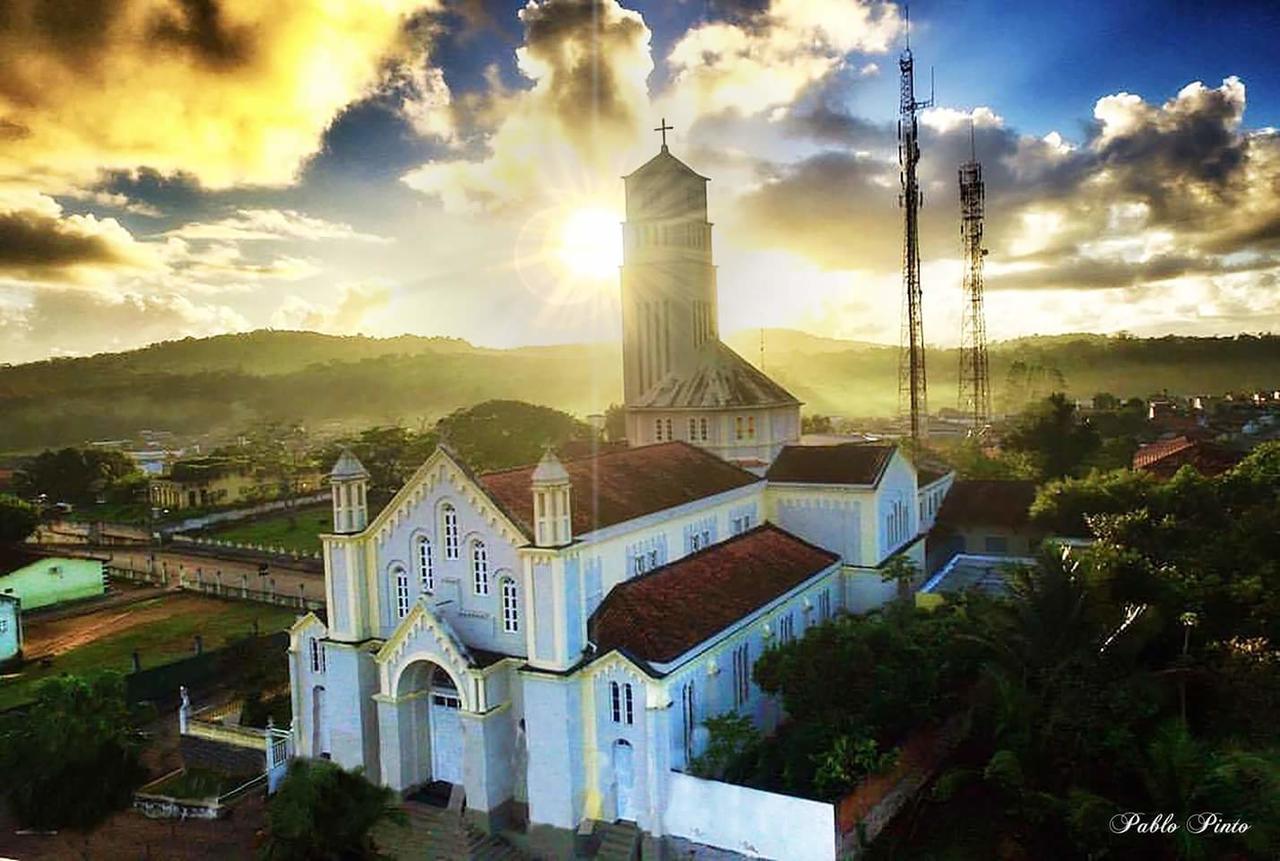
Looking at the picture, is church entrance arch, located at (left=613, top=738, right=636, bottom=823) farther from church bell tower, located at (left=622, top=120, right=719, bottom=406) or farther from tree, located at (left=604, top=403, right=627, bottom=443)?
tree, located at (left=604, top=403, right=627, bottom=443)

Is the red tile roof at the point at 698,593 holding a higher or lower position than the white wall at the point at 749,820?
higher

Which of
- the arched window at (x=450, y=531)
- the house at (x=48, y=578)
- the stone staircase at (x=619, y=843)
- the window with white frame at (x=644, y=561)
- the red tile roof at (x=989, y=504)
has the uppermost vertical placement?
the arched window at (x=450, y=531)

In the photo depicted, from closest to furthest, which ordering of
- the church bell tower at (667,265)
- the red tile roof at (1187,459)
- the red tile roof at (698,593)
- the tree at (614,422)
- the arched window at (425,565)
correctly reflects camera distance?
the red tile roof at (698,593) < the arched window at (425,565) < the church bell tower at (667,265) < the red tile roof at (1187,459) < the tree at (614,422)

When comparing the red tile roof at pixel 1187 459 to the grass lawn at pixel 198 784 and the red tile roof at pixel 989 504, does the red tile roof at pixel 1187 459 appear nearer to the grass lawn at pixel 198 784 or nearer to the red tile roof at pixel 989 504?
the red tile roof at pixel 989 504

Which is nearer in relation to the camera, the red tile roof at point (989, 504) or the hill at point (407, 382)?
the red tile roof at point (989, 504)

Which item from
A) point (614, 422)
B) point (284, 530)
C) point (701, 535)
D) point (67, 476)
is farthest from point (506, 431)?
→ point (701, 535)

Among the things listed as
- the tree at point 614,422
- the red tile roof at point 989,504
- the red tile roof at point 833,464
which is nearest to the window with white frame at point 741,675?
the red tile roof at point 833,464
